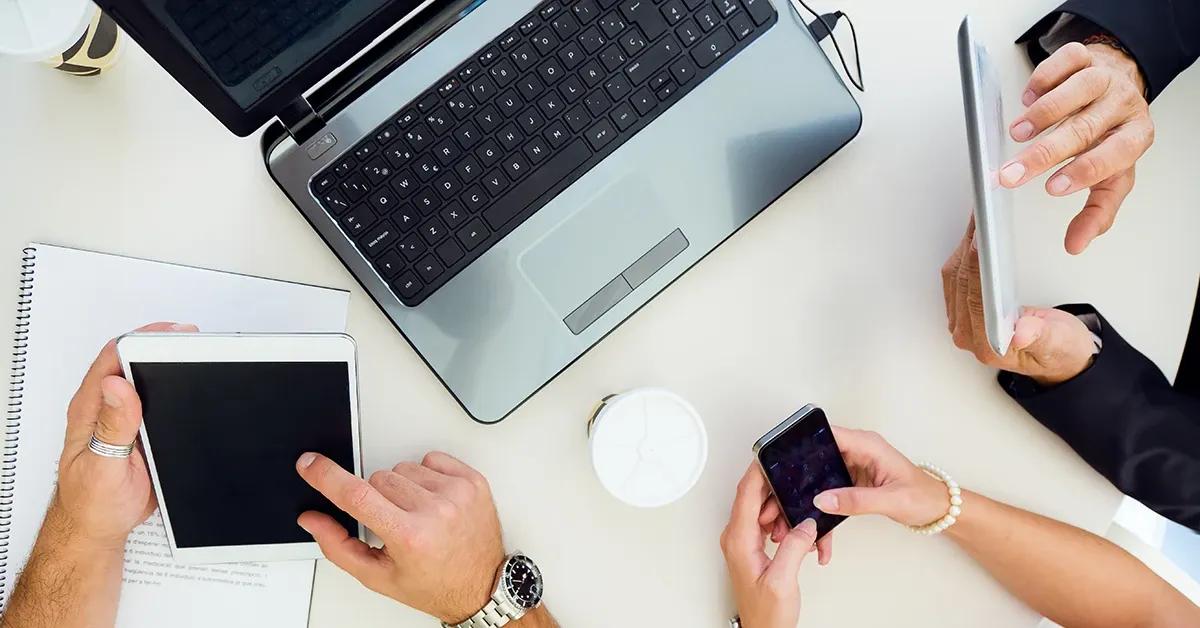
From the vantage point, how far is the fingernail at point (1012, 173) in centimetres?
63

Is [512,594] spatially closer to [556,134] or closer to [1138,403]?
[556,134]

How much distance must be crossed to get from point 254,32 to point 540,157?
26 cm

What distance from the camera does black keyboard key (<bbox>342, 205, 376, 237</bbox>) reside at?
0.72m

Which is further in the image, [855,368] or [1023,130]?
[855,368]

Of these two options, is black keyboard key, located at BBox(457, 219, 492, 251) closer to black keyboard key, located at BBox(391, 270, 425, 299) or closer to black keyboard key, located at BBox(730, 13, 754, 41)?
black keyboard key, located at BBox(391, 270, 425, 299)

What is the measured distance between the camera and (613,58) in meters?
0.74

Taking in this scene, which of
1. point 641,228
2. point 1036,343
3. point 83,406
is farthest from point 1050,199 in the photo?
point 83,406

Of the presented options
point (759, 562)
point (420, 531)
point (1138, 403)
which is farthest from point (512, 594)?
point (1138, 403)

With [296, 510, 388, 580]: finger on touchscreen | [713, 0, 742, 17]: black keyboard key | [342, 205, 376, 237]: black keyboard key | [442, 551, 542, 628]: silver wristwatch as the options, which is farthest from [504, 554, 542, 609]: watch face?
[713, 0, 742, 17]: black keyboard key

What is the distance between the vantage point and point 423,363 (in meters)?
0.79

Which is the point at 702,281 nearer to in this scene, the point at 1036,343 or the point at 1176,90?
the point at 1036,343

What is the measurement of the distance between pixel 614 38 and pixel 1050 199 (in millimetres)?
472

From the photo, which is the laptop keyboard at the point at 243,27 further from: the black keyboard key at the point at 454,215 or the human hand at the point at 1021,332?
the human hand at the point at 1021,332

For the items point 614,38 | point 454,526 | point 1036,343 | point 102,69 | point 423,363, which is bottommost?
point 1036,343
